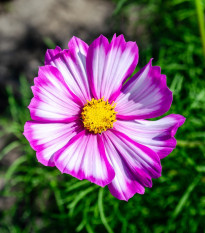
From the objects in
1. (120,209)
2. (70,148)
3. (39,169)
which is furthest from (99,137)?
(39,169)

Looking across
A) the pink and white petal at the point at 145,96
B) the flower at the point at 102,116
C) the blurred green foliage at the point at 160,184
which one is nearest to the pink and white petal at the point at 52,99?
the flower at the point at 102,116

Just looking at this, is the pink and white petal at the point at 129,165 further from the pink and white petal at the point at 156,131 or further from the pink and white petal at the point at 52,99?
the pink and white petal at the point at 52,99

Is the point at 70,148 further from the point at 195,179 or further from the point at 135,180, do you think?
the point at 195,179

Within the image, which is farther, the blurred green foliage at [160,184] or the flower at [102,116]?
the blurred green foliage at [160,184]

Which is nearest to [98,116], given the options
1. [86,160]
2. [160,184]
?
[86,160]

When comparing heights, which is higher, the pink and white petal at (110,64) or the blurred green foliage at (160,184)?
the pink and white petal at (110,64)
